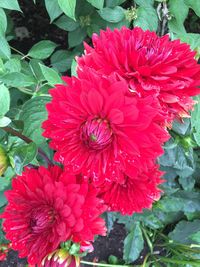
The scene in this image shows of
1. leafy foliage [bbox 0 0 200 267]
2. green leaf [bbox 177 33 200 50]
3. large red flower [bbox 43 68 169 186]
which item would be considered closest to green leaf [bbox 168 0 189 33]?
leafy foliage [bbox 0 0 200 267]

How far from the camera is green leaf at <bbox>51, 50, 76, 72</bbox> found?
3.77 ft

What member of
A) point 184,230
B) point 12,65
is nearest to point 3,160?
point 12,65

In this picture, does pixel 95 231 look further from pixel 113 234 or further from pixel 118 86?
pixel 113 234

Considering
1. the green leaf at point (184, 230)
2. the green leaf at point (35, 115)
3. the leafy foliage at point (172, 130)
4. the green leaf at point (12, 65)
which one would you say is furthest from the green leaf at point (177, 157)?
the green leaf at point (184, 230)

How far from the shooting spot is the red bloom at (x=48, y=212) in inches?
23.4

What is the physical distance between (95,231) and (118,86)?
23 cm

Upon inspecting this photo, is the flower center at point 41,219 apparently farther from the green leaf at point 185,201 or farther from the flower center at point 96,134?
the green leaf at point 185,201

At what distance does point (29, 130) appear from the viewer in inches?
28.5

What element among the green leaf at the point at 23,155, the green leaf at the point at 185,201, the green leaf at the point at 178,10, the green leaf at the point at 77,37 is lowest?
the green leaf at the point at 185,201

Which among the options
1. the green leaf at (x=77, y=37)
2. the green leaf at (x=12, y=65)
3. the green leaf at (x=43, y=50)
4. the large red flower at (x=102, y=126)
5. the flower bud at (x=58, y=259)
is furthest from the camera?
the green leaf at (x=77, y=37)

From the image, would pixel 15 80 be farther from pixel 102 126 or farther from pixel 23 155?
pixel 102 126

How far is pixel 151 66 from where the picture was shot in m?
0.53

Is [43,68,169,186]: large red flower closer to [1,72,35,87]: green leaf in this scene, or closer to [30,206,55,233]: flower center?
[30,206,55,233]: flower center

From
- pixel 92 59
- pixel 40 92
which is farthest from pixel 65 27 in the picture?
pixel 92 59
